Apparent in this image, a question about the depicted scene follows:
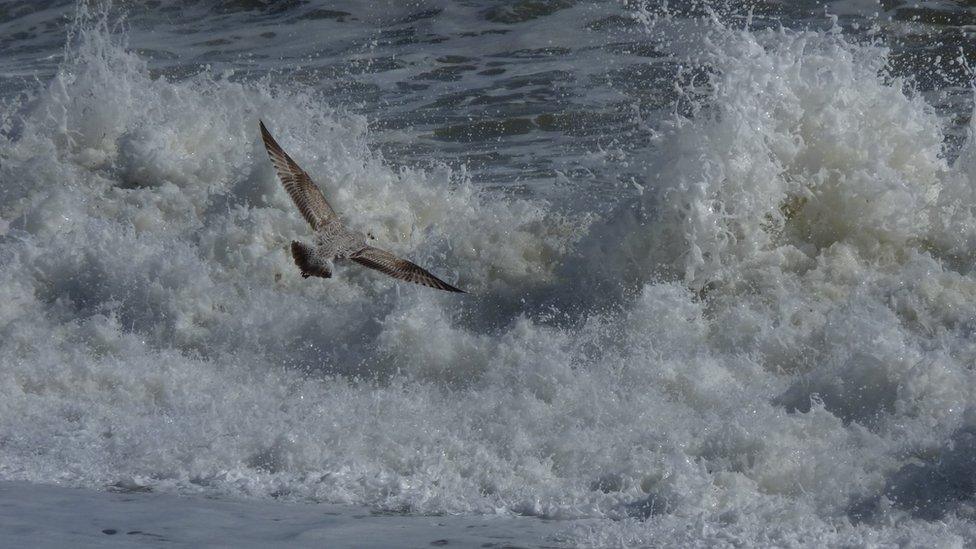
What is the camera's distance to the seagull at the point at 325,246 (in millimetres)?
6515

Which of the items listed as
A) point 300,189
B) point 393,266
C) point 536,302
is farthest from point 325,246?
point 536,302

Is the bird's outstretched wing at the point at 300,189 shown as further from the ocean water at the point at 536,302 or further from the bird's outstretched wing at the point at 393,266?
the ocean water at the point at 536,302

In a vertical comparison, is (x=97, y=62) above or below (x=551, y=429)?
above

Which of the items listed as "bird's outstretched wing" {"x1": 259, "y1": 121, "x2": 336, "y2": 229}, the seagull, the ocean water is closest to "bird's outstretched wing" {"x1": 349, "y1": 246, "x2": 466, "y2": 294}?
the seagull

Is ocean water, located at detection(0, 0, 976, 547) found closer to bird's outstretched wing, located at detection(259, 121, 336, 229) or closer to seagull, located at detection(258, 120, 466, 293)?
seagull, located at detection(258, 120, 466, 293)

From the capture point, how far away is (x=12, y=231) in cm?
945

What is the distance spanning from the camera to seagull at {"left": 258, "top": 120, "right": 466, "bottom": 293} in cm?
651

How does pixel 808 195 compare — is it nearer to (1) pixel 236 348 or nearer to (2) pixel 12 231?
(1) pixel 236 348

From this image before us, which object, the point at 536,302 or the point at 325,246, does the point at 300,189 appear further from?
the point at 536,302

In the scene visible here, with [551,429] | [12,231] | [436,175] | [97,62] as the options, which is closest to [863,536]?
[551,429]

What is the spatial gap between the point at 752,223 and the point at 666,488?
8.73 feet

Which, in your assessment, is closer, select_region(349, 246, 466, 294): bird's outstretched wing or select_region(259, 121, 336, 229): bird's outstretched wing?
select_region(349, 246, 466, 294): bird's outstretched wing

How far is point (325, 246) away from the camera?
6.70 meters

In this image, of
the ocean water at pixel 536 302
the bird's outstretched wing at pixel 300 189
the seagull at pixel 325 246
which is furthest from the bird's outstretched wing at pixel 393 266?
the ocean water at pixel 536 302
